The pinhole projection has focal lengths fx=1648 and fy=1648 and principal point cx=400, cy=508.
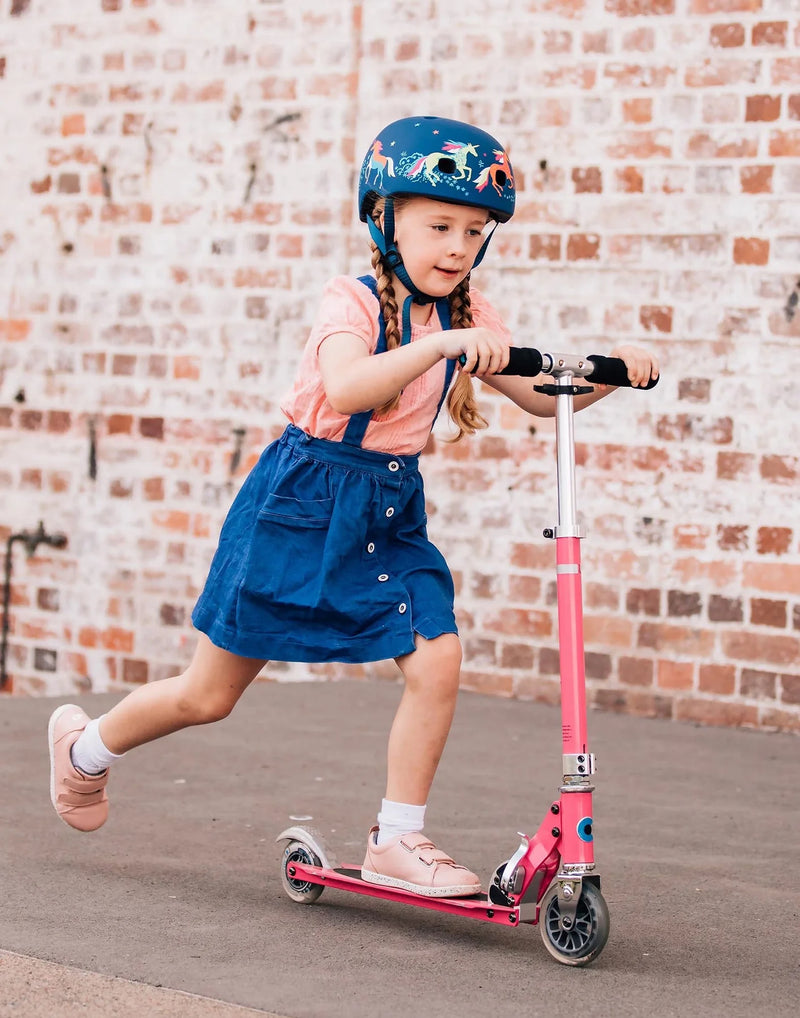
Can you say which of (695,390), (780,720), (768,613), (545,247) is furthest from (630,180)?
(780,720)

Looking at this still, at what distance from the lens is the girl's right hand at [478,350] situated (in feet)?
9.69

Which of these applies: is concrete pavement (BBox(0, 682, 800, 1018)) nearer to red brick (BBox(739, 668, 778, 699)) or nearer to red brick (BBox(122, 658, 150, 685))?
red brick (BBox(739, 668, 778, 699))

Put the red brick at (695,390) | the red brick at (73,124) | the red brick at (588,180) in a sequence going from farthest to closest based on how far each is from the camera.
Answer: the red brick at (73,124), the red brick at (588,180), the red brick at (695,390)

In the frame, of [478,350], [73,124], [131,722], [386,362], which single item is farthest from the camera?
[73,124]

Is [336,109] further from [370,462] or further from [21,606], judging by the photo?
[370,462]

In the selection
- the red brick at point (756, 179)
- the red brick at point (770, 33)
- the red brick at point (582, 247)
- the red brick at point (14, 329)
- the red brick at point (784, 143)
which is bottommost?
the red brick at point (14, 329)

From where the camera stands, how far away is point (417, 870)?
3246mm

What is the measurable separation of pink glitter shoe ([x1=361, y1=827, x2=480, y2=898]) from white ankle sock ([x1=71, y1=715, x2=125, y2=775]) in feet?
2.32

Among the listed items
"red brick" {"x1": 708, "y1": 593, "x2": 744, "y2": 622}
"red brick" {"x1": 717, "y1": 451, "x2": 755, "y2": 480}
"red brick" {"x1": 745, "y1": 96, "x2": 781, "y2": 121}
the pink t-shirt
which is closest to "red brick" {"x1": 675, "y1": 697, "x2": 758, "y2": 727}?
"red brick" {"x1": 708, "y1": 593, "x2": 744, "y2": 622}

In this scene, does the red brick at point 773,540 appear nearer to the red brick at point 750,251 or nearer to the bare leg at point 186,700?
the red brick at point 750,251

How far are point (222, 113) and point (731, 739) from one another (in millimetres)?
3338

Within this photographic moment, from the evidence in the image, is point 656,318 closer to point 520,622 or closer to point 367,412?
point 520,622

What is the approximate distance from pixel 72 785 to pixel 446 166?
1623 mm

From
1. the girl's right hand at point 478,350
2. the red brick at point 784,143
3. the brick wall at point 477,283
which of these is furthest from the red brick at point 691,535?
the girl's right hand at point 478,350
